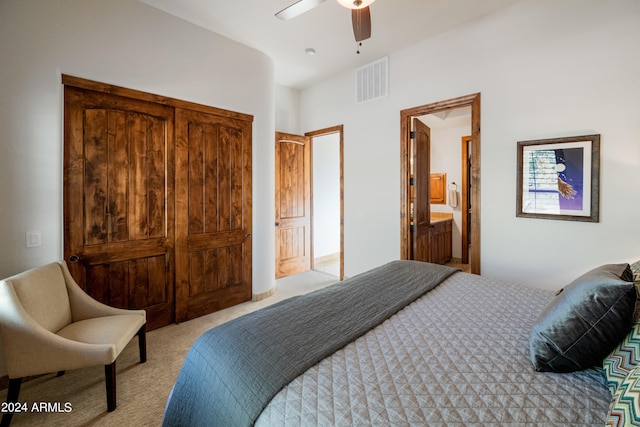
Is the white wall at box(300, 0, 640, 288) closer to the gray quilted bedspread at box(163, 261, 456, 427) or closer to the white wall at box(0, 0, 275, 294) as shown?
the gray quilted bedspread at box(163, 261, 456, 427)

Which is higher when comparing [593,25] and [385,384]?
[593,25]

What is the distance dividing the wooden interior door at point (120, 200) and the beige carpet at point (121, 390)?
50 centimetres

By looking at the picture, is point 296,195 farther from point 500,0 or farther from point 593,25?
point 593,25

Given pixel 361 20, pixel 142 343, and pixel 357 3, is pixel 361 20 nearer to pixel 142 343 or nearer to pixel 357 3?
pixel 357 3

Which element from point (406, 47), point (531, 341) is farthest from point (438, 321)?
point (406, 47)

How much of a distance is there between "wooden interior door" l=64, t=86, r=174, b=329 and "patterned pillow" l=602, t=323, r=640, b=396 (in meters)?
3.20

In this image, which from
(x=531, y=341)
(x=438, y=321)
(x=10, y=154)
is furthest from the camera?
(x=10, y=154)

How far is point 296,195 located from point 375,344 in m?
3.73

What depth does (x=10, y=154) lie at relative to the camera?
2.05 meters

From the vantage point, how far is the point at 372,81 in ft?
12.5

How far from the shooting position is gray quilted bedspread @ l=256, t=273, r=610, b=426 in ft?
2.79

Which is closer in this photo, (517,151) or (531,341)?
(531,341)

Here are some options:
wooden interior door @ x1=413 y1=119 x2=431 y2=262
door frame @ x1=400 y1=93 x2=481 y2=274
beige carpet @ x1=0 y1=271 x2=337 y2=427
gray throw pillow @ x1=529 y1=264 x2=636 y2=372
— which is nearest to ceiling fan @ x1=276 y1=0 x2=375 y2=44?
door frame @ x1=400 y1=93 x2=481 y2=274

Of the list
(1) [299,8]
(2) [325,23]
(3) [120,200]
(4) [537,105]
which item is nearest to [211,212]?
(3) [120,200]
